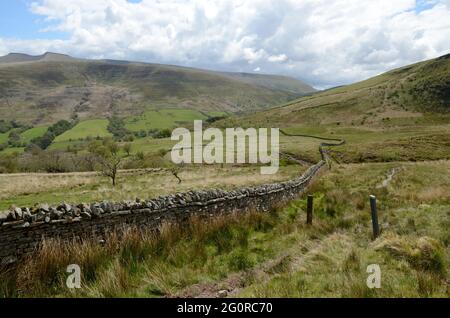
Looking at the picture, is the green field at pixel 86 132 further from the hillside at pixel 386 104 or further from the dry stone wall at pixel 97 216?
the dry stone wall at pixel 97 216

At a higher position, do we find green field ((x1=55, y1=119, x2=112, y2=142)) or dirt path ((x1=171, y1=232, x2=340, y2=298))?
green field ((x1=55, y1=119, x2=112, y2=142))

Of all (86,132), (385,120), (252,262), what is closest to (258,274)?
(252,262)

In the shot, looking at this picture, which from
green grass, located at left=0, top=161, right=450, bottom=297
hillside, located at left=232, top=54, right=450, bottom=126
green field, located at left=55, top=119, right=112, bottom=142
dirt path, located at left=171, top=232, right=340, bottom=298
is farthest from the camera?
green field, located at left=55, top=119, right=112, bottom=142

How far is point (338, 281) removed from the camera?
252 inches

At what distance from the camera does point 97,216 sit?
8539mm

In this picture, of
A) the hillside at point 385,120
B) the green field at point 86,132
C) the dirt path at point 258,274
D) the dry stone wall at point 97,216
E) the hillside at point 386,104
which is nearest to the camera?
the dirt path at point 258,274

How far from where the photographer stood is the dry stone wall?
7137 millimetres

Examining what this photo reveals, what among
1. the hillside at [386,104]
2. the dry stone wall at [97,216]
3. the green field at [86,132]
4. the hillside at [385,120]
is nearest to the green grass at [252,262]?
the dry stone wall at [97,216]

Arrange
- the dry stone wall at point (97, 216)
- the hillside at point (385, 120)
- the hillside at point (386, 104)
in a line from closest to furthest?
the dry stone wall at point (97, 216)
the hillside at point (385, 120)
the hillside at point (386, 104)

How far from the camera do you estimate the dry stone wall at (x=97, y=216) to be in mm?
7137

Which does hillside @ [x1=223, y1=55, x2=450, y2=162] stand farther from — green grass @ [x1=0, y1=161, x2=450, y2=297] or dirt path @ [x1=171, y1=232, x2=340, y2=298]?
dirt path @ [x1=171, y1=232, x2=340, y2=298]

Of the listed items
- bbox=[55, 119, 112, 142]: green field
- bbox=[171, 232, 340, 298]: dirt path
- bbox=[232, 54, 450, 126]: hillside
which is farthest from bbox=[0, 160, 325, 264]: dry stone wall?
bbox=[55, 119, 112, 142]: green field
